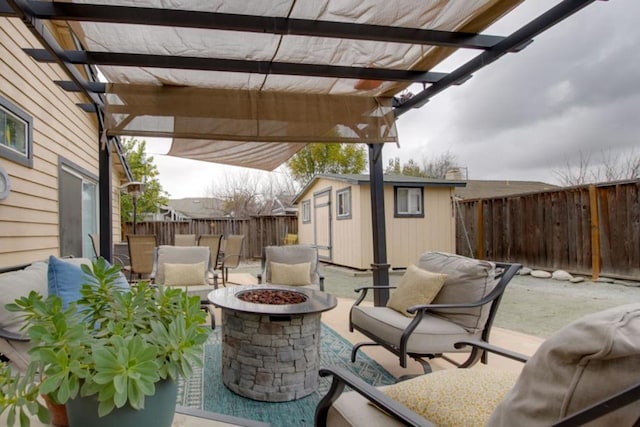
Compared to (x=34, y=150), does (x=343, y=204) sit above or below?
below

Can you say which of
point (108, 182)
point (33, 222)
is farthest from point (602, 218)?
point (33, 222)

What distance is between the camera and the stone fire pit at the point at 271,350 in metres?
2.58

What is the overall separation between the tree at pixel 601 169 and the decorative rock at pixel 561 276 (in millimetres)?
9032

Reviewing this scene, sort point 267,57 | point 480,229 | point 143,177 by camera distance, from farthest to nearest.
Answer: point 143,177 → point 480,229 → point 267,57

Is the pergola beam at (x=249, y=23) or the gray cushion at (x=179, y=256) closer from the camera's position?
the pergola beam at (x=249, y=23)

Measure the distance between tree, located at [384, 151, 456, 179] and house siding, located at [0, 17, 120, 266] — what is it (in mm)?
20271

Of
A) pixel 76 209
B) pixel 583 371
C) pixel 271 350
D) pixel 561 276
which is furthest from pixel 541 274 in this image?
pixel 76 209

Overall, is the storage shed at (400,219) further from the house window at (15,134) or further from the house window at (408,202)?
the house window at (15,134)

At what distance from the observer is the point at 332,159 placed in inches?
829

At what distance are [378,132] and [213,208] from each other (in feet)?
77.6

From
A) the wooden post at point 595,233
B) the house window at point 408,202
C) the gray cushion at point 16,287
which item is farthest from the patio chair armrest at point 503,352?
the house window at point 408,202

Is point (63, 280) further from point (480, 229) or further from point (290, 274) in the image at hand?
point (480, 229)

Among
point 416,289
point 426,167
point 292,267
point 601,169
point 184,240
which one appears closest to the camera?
point 416,289

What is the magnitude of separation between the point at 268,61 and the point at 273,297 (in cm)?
207
